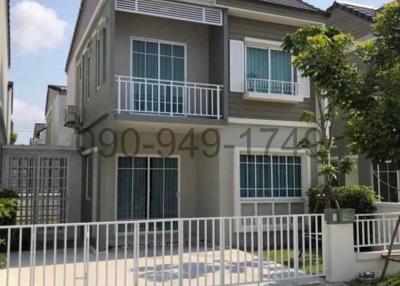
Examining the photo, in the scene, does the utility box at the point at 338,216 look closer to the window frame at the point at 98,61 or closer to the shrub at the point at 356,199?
the shrub at the point at 356,199

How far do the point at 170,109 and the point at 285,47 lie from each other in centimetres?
372

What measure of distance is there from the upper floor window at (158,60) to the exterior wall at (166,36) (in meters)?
0.18

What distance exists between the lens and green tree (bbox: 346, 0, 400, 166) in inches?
295

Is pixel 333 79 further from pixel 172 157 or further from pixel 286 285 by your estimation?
pixel 172 157

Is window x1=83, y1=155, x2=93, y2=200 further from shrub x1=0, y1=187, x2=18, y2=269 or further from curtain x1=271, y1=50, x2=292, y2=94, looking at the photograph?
curtain x1=271, y1=50, x2=292, y2=94

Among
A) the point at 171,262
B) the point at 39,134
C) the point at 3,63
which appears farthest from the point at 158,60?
the point at 39,134

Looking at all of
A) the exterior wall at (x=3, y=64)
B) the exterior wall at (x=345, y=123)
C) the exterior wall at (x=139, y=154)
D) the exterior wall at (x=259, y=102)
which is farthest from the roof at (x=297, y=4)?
the exterior wall at (x=3, y=64)

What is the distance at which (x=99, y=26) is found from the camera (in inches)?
508

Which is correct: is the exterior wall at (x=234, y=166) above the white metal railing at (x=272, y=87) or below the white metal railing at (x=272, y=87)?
below

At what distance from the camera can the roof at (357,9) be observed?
16.7 metres

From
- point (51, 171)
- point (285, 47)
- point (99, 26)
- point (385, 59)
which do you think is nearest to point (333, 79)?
point (385, 59)

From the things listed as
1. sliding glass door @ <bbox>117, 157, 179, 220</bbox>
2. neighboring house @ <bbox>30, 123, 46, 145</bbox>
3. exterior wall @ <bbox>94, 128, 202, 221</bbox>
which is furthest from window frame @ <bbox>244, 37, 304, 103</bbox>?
neighboring house @ <bbox>30, 123, 46, 145</bbox>

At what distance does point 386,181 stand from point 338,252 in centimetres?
781

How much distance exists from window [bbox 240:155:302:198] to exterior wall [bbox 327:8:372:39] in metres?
6.36
